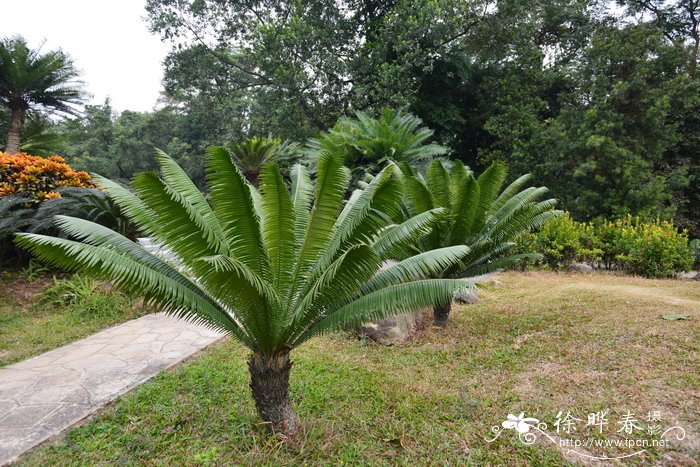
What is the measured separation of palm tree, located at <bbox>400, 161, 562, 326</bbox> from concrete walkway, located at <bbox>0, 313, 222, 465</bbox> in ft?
10.2

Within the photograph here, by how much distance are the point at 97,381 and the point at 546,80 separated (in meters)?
15.6

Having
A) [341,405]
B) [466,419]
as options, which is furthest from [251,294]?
[466,419]

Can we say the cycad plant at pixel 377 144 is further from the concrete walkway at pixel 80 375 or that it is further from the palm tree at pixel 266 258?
the palm tree at pixel 266 258

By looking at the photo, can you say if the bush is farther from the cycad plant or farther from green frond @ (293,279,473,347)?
green frond @ (293,279,473,347)

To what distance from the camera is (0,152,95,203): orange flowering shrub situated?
7305mm

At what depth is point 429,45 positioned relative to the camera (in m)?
12.6

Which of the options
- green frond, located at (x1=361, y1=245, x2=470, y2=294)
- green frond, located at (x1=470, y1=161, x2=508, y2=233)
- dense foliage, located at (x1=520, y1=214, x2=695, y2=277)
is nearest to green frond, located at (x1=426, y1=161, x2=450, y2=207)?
green frond, located at (x1=470, y1=161, x2=508, y2=233)

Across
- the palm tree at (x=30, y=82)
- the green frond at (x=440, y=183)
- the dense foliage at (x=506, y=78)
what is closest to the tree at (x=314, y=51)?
the dense foliage at (x=506, y=78)

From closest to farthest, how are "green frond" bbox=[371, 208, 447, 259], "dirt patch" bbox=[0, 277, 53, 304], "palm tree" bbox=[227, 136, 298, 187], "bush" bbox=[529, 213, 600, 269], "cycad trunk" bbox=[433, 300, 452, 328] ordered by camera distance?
1. "green frond" bbox=[371, 208, 447, 259]
2. "cycad trunk" bbox=[433, 300, 452, 328]
3. "dirt patch" bbox=[0, 277, 53, 304]
4. "bush" bbox=[529, 213, 600, 269]
5. "palm tree" bbox=[227, 136, 298, 187]

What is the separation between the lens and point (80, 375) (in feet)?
12.1

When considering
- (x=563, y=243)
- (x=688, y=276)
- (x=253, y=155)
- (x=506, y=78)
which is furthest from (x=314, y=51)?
(x=688, y=276)

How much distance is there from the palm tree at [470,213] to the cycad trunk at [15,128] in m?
10.7

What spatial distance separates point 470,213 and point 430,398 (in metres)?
2.22

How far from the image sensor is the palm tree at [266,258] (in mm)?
2020
